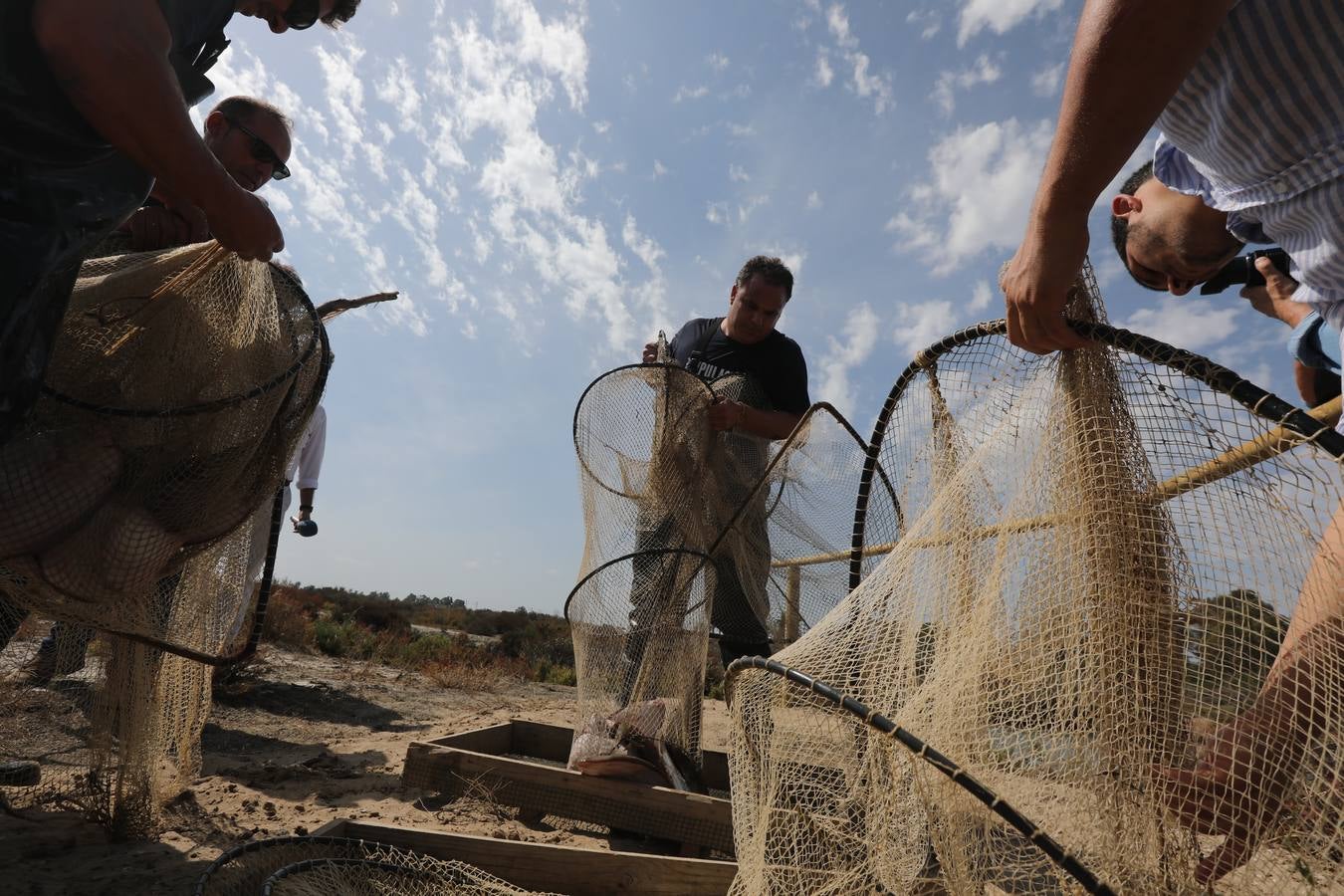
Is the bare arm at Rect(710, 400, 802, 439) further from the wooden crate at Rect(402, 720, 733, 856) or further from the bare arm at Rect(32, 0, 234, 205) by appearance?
the bare arm at Rect(32, 0, 234, 205)

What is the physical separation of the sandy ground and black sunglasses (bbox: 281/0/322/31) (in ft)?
8.38

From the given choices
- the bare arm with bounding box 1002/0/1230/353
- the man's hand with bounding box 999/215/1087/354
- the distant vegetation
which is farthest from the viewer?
the distant vegetation

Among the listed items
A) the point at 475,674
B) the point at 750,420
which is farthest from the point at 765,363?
the point at 475,674

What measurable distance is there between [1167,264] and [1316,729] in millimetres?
961

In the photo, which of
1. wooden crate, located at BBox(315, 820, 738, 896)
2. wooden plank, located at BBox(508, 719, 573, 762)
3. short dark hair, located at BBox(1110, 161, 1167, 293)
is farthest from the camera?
wooden plank, located at BBox(508, 719, 573, 762)

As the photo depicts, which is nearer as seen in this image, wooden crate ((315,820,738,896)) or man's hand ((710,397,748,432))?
wooden crate ((315,820,738,896))

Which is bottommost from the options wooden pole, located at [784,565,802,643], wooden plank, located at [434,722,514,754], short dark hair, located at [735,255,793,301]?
wooden plank, located at [434,722,514,754]

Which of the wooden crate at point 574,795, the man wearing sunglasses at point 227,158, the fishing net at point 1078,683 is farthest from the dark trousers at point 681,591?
the man wearing sunglasses at point 227,158

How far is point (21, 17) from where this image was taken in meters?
1.46

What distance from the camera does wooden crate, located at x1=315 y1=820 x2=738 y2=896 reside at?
235 centimetres

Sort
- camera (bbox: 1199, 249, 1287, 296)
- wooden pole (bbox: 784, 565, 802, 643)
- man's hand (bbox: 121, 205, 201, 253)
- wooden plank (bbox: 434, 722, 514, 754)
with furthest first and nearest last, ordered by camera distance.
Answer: wooden pole (bbox: 784, 565, 802, 643)
wooden plank (bbox: 434, 722, 514, 754)
man's hand (bbox: 121, 205, 201, 253)
camera (bbox: 1199, 249, 1287, 296)

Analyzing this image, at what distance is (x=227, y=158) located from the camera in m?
2.69

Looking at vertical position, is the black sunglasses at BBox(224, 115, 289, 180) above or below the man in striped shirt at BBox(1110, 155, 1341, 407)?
above

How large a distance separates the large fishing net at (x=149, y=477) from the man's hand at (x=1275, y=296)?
265 centimetres
